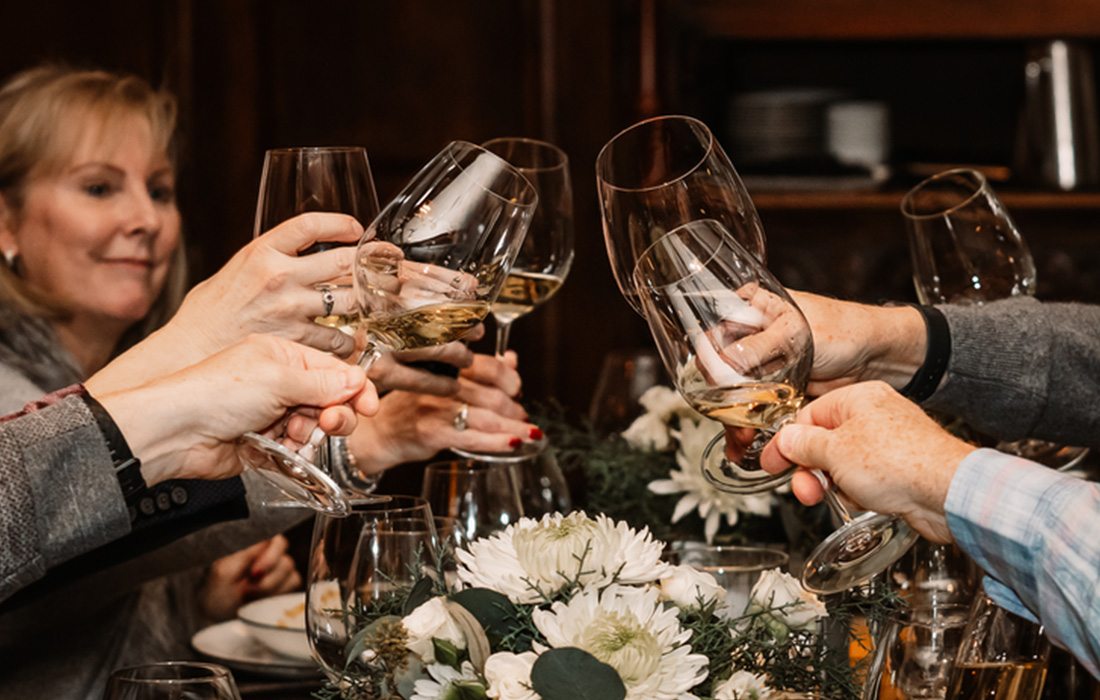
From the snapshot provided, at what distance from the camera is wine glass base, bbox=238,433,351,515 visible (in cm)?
113

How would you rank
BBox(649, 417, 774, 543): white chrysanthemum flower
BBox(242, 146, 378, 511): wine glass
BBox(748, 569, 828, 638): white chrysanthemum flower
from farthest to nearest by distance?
BBox(649, 417, 774, 543): white chrysanthemum flower → BBox(242, 146, 378, 511): wine glass → BBox(748, 569, 828, 638): white chrysanthemum flower

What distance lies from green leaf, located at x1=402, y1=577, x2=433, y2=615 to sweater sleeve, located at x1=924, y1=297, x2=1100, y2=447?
2.42ft

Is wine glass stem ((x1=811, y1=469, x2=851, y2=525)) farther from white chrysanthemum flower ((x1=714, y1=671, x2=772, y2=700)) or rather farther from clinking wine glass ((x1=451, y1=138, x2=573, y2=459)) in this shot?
clinking wine glass ((x1=451, y1=138, x2=573, y2=459))

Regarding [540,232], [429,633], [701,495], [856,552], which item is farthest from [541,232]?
[429,633]

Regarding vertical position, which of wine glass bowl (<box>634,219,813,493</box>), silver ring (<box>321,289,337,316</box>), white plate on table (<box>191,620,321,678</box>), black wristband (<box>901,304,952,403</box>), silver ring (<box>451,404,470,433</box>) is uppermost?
wine glass bowl (<box>634,219,813,493</box>)

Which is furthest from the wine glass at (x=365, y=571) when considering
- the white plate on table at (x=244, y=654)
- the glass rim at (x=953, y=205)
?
the glass rim at (x=953, y=205)

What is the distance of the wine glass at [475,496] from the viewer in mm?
1507

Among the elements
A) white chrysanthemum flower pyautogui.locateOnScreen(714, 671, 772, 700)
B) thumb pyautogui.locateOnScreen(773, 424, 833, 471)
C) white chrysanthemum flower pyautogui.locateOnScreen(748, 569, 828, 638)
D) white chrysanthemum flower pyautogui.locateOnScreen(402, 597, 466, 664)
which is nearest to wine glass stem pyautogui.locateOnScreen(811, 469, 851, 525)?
thumb pyautogui.locateOnScreen(773, 424, 833, 471)

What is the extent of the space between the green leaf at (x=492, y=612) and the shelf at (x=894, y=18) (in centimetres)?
246

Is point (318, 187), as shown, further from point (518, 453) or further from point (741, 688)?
point (741, 688)

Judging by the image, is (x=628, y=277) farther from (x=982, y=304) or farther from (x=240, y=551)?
(x=240, y=551)

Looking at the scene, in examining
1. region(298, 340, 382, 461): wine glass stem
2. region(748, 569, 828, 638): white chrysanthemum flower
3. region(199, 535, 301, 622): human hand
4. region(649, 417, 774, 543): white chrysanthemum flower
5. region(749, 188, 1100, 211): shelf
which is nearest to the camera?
region(748, 569, 828, 638): white chrysanthemum flower

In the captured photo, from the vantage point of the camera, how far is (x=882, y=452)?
1.07 metres

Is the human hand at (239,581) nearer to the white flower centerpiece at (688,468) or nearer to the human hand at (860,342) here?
the white flower centerpiece at (688,468)
